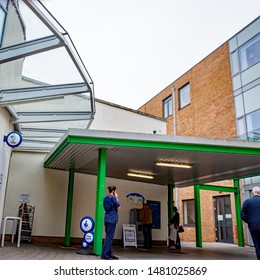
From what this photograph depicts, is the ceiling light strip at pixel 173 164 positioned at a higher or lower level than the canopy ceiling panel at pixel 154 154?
lower

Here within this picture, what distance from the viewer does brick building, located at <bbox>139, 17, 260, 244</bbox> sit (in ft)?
49.1

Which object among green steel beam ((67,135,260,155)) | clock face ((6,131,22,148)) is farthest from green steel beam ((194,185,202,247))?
clock face ((6,131,22,148))

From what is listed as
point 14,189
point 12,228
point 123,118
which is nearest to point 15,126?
point 14,189

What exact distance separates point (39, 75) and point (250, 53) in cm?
1167

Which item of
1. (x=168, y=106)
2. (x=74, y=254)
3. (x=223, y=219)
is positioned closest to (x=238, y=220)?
(x=223, y=219)

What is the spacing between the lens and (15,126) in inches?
377

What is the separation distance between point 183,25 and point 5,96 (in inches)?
277

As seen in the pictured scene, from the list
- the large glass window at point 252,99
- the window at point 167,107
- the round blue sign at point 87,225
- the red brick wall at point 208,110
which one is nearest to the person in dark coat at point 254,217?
the round blue sign at point 87,225

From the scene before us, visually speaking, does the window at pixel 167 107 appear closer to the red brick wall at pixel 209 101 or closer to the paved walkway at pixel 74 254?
the red brick wall at pixel 209 101

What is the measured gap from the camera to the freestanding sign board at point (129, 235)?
458 inches

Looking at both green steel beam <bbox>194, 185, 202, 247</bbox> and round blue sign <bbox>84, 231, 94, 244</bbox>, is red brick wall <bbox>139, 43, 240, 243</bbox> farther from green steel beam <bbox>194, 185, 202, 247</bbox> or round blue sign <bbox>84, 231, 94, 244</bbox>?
round blue sign <bbox>84, 231, 94, 244</bbox>

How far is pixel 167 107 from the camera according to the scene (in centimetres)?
2317

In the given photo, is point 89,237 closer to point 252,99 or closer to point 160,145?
point 160,145

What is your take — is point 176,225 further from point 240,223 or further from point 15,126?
point 15,126
